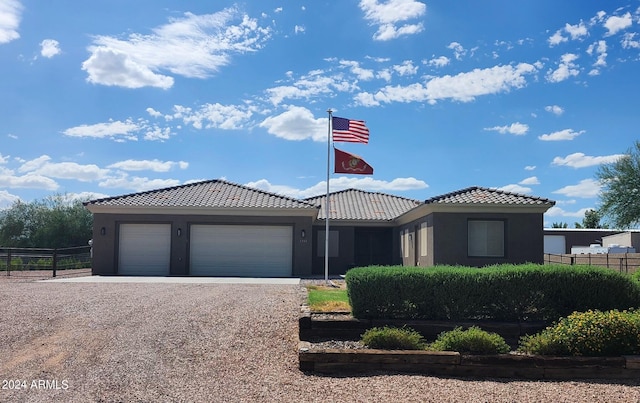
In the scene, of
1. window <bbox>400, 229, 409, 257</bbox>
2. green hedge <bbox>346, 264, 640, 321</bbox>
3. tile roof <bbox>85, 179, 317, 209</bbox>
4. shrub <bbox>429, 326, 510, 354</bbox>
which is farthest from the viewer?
window <bbox>400, 229, 409, 257</bbox>

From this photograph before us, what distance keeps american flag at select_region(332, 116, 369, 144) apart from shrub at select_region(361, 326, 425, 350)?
1092 centimetres

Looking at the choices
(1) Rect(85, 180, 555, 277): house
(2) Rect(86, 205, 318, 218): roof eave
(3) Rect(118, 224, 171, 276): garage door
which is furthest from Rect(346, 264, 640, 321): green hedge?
(3) Rect(118, 224, 171, 276): garage door

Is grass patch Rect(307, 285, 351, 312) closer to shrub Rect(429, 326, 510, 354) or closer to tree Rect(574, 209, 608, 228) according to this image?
shrub Rect(429, 326, 510, 354)

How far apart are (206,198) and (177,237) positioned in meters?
2.21

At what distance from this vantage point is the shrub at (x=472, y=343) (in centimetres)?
855

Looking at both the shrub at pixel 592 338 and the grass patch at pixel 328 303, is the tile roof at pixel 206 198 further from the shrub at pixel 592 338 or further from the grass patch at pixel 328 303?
the shrub at pixel 592 338

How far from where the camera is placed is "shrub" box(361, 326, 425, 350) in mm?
8742

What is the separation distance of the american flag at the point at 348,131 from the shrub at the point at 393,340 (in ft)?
35.8

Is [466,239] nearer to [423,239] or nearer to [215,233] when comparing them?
[423,239]

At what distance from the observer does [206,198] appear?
990 inches

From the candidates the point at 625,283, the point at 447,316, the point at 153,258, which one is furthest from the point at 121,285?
the point at 625,283

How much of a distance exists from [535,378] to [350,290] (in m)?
3.16

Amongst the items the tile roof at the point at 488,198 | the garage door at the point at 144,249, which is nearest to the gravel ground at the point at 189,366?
the tile roof at the point at 488,198

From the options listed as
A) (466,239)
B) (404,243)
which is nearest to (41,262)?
(404,243)
